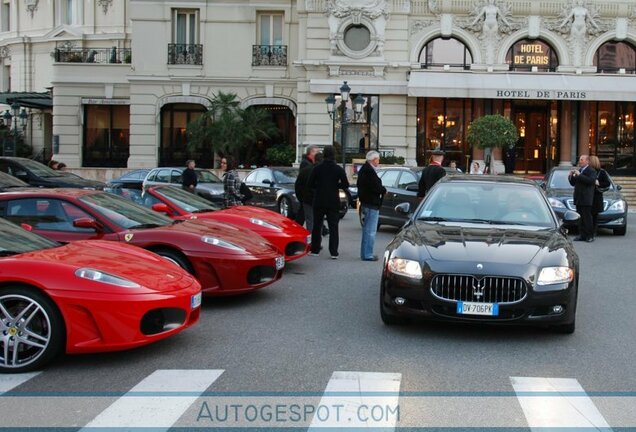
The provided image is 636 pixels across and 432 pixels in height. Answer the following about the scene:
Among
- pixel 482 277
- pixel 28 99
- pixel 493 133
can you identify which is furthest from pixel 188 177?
pixel 28 99

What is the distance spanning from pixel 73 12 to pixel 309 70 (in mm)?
23571

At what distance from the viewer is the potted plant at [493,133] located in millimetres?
29531

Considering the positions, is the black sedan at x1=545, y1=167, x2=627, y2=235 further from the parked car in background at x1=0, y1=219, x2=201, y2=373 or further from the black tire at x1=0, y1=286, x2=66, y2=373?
the black tire at x1=0, y1=286, x2=66, y2=373

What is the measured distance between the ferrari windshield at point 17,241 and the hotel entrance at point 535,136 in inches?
1215

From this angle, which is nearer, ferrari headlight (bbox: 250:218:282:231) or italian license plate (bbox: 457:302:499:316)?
italian license plate (bbox: 457:302:499:316)

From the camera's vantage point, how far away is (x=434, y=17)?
33312 millimetres

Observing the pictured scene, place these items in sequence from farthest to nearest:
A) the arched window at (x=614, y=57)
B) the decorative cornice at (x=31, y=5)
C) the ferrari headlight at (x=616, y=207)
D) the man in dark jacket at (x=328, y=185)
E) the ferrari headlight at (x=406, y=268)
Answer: the decorative cornice at (x=31, y=5), the arched window at (x=614, y=57), the ferrari headlight at (x=616, y=207), the man in dark jacket at (x=328, y=185), the ferrari headlight at (x=406, y=268)

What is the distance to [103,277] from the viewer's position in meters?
5.91

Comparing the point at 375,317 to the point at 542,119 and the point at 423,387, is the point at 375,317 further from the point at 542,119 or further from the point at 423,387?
the point at 542,119

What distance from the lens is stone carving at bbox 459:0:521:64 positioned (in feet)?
108

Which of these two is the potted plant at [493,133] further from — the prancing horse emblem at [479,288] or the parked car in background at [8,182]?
the prancing horse emblem at [479,288]

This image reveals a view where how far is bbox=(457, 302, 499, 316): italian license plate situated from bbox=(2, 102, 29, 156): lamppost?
38.5 meters

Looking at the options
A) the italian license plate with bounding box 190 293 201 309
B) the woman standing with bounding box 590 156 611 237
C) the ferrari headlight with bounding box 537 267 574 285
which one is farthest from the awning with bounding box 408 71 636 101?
the italian license plate with bounding box 190 293 201 309

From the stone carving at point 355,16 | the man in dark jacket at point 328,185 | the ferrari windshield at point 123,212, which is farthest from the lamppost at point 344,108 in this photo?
the ferrari windshield at point 123,212
